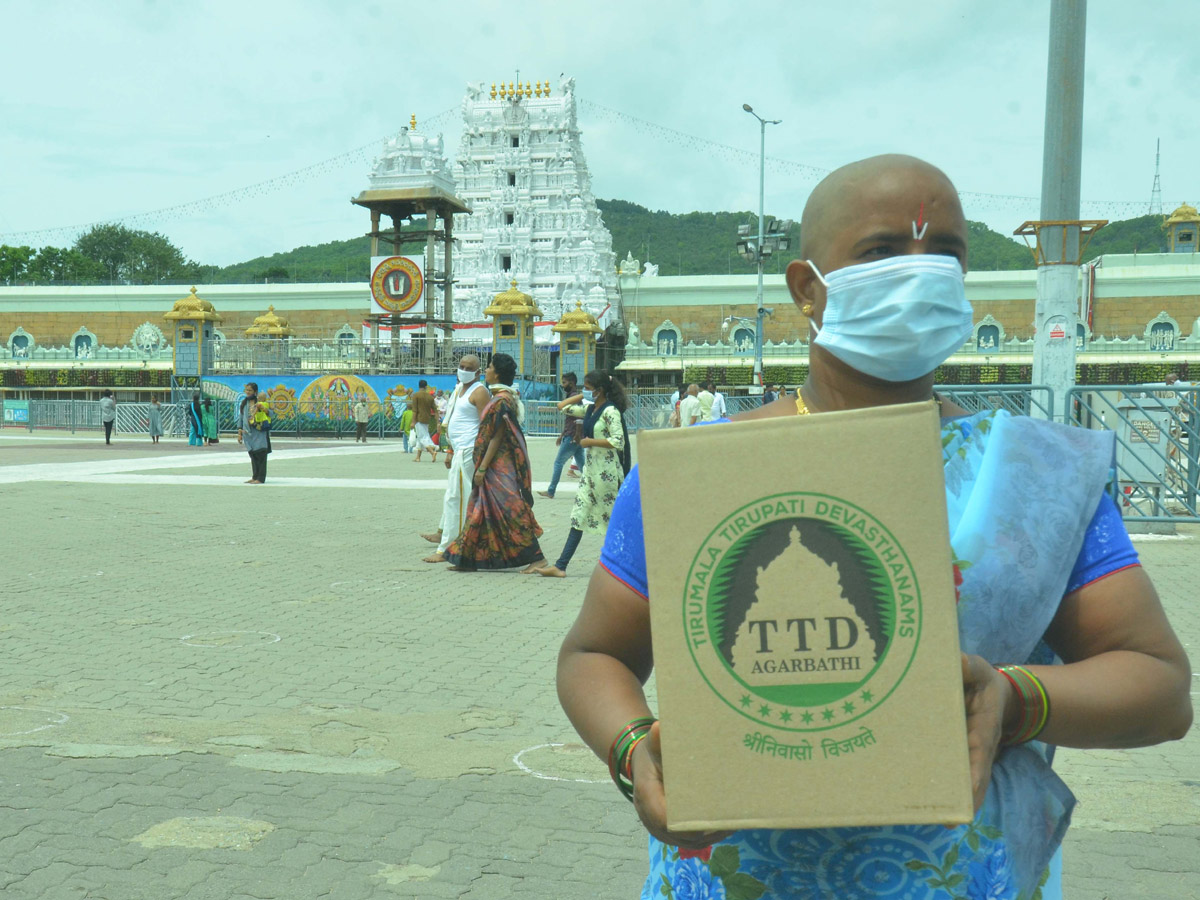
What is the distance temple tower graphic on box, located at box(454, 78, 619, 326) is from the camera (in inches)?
2111

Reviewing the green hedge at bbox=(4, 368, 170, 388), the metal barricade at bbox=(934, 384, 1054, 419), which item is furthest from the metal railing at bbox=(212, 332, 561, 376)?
the metal barricade at bbox=(934, 384, 1054, 419)

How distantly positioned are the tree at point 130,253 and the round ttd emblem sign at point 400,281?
193 feet

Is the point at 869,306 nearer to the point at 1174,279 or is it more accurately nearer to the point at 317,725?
the point at 317,725

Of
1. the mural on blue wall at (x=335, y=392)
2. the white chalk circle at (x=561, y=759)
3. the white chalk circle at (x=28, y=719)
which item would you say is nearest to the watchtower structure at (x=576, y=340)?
the mural on blue wall at (x=335, y=392)

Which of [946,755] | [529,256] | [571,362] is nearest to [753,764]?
[946,755]

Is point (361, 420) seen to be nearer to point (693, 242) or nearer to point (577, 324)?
point (577, 324)

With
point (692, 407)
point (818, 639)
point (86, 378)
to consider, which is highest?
point (86, 378)

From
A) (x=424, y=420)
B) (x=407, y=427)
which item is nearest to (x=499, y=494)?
(x=424, y=420)

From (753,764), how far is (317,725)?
12.5 ft

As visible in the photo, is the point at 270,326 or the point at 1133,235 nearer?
the point at 270,326

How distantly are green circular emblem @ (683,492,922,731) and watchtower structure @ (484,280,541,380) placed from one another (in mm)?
33758

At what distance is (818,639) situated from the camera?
1.21 m

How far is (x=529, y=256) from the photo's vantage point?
54.0m

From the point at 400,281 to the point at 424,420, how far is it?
16138 millimetres
